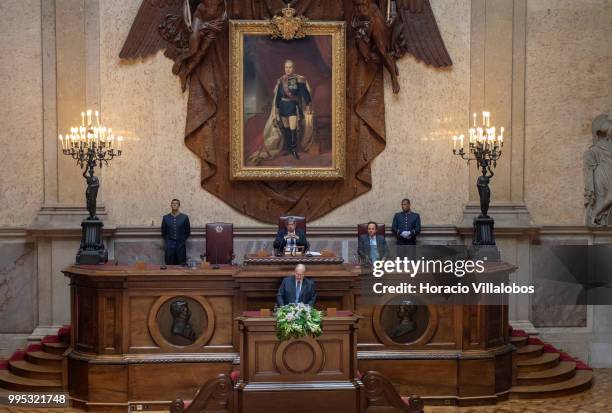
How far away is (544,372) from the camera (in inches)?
424

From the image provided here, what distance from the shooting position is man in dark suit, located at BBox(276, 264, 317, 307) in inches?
372

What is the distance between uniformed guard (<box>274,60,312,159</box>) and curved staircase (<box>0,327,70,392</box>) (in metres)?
4.13

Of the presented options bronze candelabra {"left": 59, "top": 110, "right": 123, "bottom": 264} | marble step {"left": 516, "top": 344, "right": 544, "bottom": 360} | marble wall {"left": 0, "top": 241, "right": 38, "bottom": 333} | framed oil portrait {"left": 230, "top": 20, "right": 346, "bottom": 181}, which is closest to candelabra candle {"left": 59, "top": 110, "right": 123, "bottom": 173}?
bronze candelabra {"left": 59, "top": 110, "right": 123, "bottom": 264}

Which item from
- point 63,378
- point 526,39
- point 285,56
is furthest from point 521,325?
point 63,378

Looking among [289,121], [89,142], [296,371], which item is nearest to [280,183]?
[289,121]

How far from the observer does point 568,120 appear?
1264 centimetres

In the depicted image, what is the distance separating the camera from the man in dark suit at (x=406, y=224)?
40.8 ft

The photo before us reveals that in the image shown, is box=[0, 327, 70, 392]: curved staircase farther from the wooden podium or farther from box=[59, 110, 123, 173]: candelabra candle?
the wooden podium

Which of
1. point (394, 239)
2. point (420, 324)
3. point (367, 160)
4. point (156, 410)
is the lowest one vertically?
point (156, 410)

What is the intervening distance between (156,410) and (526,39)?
736 cm

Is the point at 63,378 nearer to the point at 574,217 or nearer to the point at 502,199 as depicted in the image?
the point at 502,199

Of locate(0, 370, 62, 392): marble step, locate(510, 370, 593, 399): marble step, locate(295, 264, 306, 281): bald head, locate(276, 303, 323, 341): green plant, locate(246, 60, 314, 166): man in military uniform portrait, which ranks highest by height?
locate(246, 60, 314, 166): man in military uniform portrait

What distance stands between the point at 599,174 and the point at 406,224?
114 inches

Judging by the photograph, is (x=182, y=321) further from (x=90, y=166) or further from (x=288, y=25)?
(x=288, y=25)
